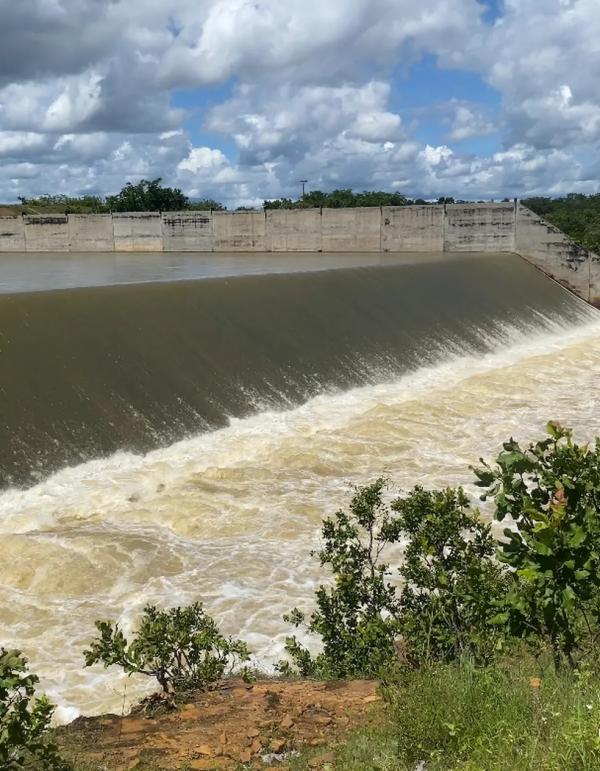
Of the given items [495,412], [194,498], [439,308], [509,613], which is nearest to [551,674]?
[509,613]

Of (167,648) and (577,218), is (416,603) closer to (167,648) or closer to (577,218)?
(167,648)

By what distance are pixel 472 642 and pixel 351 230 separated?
26072 mm

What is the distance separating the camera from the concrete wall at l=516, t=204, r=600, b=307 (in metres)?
22.6

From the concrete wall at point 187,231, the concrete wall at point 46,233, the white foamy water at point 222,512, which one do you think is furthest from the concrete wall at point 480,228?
the concrete wall at point 46,233

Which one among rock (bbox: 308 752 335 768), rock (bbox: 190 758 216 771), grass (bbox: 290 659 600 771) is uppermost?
grass (bbox: 290 659 600 771)

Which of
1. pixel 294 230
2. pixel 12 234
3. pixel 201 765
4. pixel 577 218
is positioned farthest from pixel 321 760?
pixel 577 218

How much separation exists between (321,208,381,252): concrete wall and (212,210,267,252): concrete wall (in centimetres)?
253

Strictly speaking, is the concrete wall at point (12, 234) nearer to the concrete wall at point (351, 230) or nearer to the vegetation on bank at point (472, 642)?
the concrete wall at point (351, 230)

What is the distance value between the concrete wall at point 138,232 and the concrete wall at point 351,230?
707 cm

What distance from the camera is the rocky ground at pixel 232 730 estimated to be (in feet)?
10.6

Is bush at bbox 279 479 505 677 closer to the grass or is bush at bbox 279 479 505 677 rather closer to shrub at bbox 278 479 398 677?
shrub at bbox 278 479 398 677

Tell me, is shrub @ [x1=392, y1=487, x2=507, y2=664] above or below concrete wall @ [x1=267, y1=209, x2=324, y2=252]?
below

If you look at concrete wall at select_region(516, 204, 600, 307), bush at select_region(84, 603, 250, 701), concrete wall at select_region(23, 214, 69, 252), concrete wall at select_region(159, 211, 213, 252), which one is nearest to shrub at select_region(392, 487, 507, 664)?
bush at select_region(84, 603, 250, 701)

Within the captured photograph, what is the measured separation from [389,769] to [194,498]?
18.0 ft
